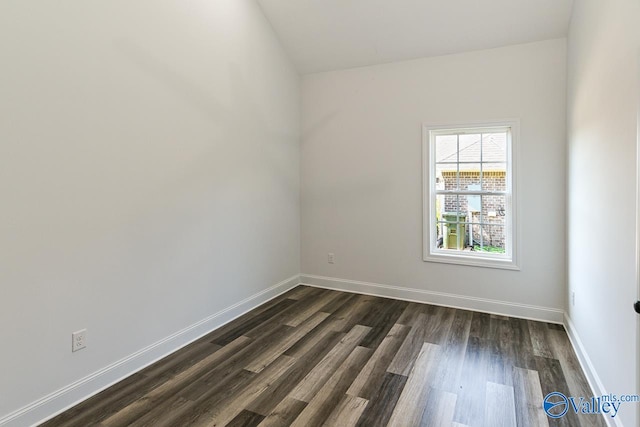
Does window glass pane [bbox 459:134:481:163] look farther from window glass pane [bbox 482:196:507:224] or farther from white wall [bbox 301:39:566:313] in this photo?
window glass pane [bbox 482:196:507:224]

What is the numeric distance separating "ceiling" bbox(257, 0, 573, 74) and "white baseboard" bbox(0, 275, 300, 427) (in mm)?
3047

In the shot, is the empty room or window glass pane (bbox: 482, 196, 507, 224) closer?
the empty room

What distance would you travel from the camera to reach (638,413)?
4.94 feet

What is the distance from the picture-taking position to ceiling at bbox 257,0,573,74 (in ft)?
10.5

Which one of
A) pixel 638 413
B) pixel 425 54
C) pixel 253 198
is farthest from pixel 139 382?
pixel 425 54

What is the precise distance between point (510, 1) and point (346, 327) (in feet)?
11.0

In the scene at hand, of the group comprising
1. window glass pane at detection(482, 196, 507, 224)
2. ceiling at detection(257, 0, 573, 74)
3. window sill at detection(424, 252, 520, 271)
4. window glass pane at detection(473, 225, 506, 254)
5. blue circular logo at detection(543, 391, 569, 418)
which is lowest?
blue circular logo at detection(543, 391, 569, 418)

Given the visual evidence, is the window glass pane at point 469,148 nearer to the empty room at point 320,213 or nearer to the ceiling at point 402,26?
the empty room at point 320,213

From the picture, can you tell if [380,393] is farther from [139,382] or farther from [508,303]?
[508,303]

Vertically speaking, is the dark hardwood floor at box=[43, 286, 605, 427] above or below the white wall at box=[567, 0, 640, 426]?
below

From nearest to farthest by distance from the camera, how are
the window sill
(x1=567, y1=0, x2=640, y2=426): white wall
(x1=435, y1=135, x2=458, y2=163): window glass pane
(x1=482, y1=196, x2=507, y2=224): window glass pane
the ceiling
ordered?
(x1=567, y1=0, x2=640, y2=426): white wall, the ceiling, the window sill, (x1=482, y1=196, x2=507, y2=224): window glass pane, (x1=435, y1=135, x2=458, y2=163): window glass pane

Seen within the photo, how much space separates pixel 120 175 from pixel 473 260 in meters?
3.41

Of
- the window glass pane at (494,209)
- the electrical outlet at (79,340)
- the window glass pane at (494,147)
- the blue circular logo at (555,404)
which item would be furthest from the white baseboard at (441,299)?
the electrical outlet at (79,340)

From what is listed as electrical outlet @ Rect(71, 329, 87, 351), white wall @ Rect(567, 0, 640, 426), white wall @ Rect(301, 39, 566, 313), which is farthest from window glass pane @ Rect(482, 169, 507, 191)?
electrical outlet @ Rect(71, 329, 87, 351)
